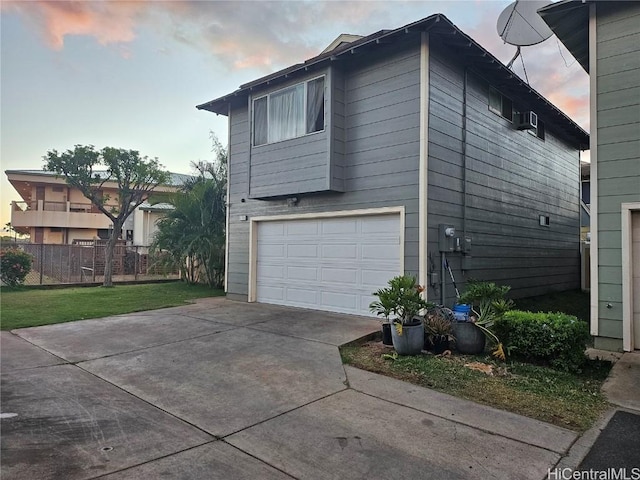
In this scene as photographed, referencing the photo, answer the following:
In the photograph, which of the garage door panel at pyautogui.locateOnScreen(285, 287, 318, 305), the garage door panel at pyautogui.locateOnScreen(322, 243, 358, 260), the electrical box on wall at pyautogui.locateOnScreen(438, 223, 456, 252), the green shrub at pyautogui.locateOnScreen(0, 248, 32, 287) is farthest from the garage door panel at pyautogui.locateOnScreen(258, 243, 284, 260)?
the green shrub at pyautogui.locateOnScreen(0, 248, 32, 287)

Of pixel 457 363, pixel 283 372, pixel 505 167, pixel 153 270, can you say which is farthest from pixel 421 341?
pixel 153 270

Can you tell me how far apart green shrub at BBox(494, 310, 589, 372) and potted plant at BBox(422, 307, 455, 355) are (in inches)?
26.4

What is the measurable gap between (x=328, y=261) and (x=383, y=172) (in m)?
2.20

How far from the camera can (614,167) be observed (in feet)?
18.3

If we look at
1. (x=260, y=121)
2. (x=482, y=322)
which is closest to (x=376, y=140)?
(x=260, y=121)

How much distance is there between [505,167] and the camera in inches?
373

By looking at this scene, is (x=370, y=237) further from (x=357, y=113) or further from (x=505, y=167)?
(x=505, y=167)

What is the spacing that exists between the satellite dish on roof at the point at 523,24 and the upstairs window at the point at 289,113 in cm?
462

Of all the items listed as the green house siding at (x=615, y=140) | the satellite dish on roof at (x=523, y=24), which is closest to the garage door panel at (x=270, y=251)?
the green house siding at (x=615, y=140)

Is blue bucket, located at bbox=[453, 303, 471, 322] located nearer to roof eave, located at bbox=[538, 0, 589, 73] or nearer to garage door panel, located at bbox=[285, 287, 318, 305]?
garage door panel, located at bbox=[285, 287, 318, 305]

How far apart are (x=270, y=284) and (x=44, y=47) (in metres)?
6.68

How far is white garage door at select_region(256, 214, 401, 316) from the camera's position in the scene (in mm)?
7574

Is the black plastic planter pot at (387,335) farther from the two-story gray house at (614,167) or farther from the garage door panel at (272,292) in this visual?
the garage door panel at (272,292)

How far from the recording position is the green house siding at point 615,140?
5.46 metres
